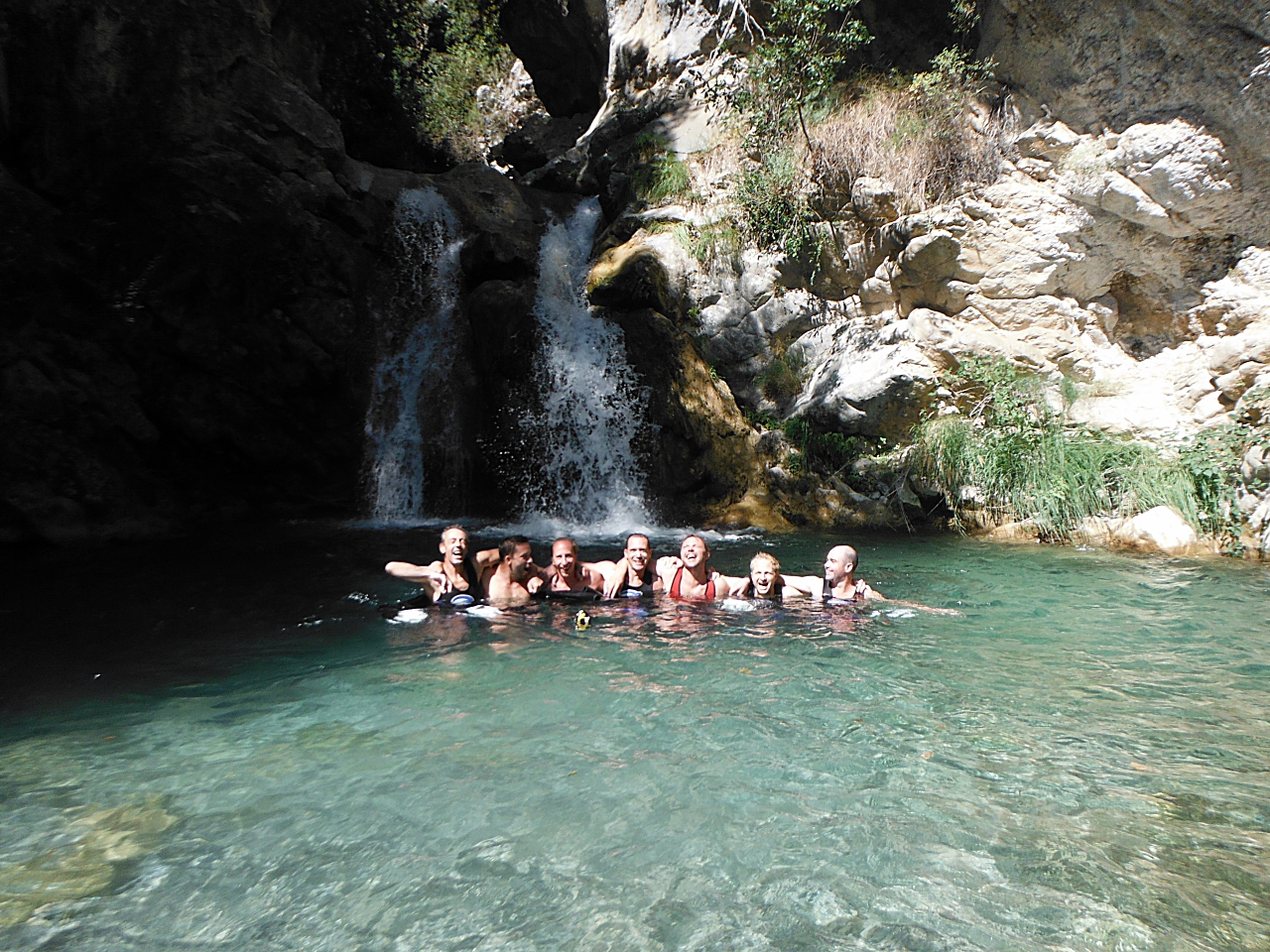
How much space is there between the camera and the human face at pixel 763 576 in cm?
616

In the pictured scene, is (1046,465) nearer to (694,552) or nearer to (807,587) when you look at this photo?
(807,587)

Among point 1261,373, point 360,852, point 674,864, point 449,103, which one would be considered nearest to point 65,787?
point 360,852

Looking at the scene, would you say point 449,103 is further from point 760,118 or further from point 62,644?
point 62,644

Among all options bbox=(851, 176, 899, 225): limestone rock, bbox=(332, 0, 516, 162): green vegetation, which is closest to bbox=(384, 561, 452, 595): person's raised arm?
bbox=(851, 176, 899, 225): limestone rock

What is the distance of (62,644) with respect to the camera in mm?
5133

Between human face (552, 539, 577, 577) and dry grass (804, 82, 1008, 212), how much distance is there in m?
7.84

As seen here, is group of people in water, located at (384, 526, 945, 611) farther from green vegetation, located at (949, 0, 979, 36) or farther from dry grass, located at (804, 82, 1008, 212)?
green vegetation, located at (949, 0, 979, 36)

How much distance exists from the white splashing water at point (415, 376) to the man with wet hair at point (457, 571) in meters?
4.57

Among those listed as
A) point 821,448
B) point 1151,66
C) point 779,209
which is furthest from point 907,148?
point 821,448

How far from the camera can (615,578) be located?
653 cm

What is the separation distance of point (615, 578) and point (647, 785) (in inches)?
133

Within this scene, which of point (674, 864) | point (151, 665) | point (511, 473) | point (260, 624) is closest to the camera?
point (674, 864)

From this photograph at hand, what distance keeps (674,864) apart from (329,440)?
1013cm

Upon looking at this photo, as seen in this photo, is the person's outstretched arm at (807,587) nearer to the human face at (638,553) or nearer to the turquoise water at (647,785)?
the turquoise water at (647,785)
